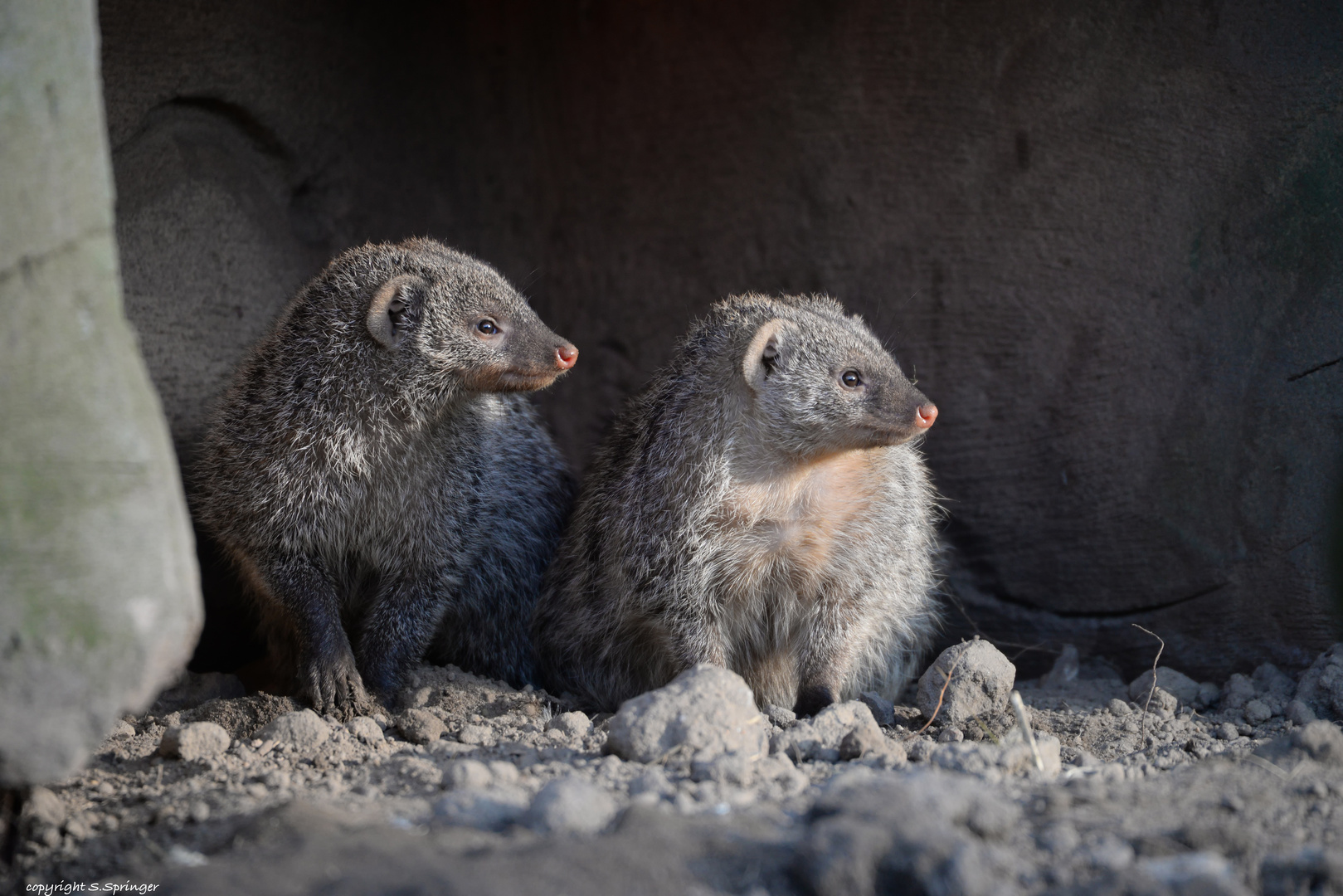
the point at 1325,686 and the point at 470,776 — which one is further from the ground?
the point at 470,776

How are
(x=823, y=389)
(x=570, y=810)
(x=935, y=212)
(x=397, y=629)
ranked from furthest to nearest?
1. (x=935, y=212)
2. (x=397, y=629)
3. (x=823, y=389)
4. (x=570, y=810)

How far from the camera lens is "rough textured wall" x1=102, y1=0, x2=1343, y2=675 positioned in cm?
483

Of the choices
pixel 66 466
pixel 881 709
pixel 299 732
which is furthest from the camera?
pixel 881 709

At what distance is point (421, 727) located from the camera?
4.14 m

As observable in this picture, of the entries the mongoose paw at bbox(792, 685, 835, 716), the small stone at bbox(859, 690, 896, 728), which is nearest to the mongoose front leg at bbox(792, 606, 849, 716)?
the mongoose paw at bbox(792, 685, 835, 716)

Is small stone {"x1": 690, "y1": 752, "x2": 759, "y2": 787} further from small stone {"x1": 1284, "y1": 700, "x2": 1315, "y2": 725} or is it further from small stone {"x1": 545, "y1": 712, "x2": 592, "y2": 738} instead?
small stone {"x1": 1284, "y1": 700, "x2": 1315, "y2": 725}

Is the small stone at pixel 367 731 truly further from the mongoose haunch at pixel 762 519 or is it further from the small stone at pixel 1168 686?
the small stone at pixel 1168 686

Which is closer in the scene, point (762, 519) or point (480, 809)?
point (480, 809)

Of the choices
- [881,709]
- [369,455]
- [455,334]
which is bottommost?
[881,709]

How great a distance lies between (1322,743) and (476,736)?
271cm

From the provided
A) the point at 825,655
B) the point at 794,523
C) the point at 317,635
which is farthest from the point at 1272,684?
the point at 317,635

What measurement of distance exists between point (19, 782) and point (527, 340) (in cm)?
272

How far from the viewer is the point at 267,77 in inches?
240

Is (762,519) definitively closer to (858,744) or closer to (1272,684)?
(858,744)
